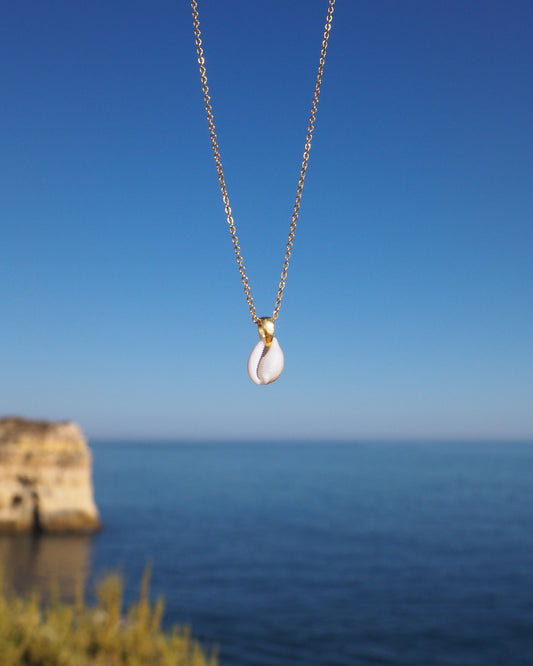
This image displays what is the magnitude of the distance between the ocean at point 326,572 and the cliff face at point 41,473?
1.49 metres

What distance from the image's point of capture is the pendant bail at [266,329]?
3.22 metres

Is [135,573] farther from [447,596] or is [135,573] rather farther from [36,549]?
[447,596]

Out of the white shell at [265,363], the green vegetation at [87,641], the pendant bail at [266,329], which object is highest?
the pendant bail at [266,329]

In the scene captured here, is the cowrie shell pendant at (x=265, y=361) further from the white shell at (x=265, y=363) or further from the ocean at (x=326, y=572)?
the ocean at (x=326, y=572)

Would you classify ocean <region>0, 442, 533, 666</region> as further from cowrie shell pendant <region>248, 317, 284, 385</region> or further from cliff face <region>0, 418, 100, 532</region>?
cowrie shell pendant <region>248, 317, 284, 385</region>

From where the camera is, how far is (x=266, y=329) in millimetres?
3234

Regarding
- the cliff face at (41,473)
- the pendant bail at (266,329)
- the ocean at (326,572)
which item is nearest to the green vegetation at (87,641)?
the ocean at (326,572)

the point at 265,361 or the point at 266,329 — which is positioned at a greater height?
the point at 266,329

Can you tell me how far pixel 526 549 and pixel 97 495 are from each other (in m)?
60.8

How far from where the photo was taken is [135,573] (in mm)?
37719

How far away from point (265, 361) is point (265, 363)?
0.04 ft

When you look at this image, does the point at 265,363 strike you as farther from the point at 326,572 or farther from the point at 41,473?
the point at 41,473

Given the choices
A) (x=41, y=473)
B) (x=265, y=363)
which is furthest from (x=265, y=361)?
(x=41, y=473)

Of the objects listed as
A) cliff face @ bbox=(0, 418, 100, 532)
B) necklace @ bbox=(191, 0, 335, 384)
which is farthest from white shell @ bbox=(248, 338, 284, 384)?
cliff face @ bbox=(0, 418, 100, 532)
